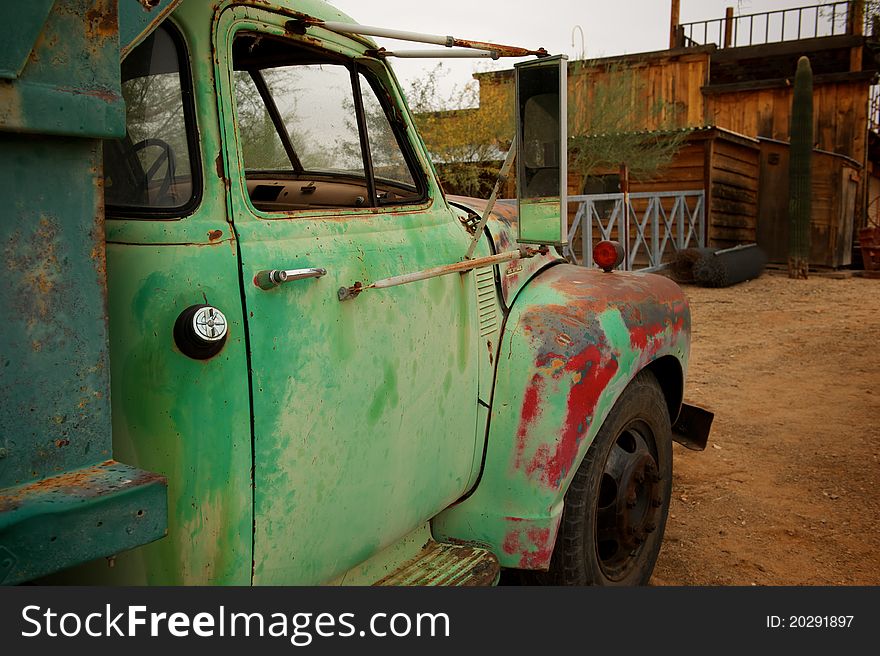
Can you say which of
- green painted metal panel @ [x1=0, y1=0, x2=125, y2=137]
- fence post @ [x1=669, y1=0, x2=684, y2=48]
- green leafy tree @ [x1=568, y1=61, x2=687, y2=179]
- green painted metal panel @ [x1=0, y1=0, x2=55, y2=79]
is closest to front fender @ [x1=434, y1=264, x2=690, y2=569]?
green painted metal panel @ [x1=0, y1=0, x2=125, y2=137]

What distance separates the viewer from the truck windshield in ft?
7.38

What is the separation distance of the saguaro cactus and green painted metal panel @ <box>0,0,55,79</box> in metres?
16.2

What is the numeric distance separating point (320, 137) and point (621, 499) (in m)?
1.73

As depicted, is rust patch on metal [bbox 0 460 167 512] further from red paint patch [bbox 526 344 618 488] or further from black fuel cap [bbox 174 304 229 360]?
red paint patch [bbox 526 344 618 488]

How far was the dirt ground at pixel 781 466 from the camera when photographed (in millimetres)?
3709

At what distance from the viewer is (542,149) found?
230 centimetres

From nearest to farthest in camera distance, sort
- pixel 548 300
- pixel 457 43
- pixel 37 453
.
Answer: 1. pixel 37 453
2. pixel 457 43
3. pixel 548 300

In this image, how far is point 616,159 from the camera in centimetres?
1697

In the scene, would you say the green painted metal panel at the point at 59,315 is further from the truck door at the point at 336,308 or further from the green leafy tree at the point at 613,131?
the green leafy tree at the point at 613,131

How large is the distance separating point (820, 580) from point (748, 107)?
20.8 m

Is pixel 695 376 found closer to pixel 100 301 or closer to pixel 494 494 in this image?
pixel 494 494

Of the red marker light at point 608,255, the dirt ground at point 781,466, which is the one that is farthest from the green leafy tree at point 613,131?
the red marker light at point 608,255

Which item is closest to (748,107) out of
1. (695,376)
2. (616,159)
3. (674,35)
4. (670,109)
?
(670,109)

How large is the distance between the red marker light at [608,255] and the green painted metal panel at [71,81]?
83.0 inches
